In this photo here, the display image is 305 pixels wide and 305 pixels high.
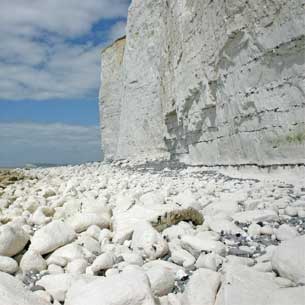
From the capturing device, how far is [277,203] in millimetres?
3750

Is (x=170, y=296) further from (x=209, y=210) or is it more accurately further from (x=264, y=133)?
(x=264, y=133)

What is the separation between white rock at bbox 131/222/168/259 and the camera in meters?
2.77

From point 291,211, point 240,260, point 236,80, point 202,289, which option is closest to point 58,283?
point 202,289

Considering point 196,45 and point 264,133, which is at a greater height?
point 196,45

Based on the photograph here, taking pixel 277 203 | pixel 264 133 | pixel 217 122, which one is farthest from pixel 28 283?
pixel 217 122

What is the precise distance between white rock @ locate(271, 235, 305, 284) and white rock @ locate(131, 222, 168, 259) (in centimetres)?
85

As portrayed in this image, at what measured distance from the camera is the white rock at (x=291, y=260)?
6.43 ft

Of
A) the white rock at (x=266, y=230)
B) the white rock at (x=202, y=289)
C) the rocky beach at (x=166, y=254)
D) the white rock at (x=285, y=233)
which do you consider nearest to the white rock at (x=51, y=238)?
the rocky beach at (x=166, y=254)

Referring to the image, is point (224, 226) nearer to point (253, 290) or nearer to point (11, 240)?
point (253, 290)

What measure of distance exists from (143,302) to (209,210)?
207 cm

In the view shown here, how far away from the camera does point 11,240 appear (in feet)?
10.0

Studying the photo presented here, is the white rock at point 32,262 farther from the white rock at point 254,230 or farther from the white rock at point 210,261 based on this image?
the white rock at point 254,230

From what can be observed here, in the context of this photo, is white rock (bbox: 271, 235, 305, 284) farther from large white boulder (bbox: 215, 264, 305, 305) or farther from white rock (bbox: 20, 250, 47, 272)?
white rock (bbox: 20, 250, 47, 272)

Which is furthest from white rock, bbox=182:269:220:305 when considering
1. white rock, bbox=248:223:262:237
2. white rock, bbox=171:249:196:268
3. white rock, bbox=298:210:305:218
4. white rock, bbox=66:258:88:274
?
white rock, bbox=298:210:305:218
